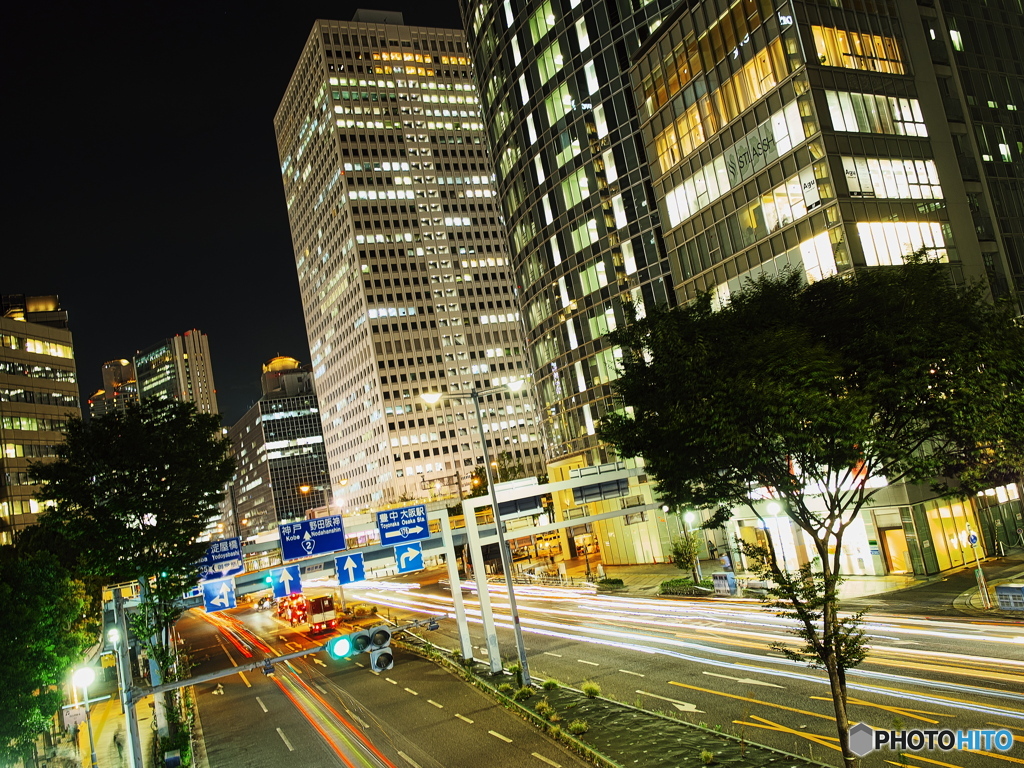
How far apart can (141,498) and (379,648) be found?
65.6ft

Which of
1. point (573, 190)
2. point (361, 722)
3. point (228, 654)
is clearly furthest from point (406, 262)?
point (361, 722)

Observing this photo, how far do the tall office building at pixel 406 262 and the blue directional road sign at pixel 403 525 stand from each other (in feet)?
420

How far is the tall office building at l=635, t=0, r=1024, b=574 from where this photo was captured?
1876 inches

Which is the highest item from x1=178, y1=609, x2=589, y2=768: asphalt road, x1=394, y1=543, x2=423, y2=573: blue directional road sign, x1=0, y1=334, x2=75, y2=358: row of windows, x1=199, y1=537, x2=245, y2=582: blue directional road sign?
x1=0, y1=334, x2=75, y2=358: row of windows

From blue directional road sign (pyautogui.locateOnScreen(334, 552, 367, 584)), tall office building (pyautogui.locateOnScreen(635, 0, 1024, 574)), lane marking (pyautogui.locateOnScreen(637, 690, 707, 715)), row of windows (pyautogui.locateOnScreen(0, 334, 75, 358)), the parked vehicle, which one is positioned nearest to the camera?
lane marking (pyautogui.locateOnScreen(637, 690, 707, 715))

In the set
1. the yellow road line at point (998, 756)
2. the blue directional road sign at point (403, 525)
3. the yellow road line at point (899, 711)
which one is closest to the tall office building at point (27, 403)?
the blue directional road sign at point (403, 525)

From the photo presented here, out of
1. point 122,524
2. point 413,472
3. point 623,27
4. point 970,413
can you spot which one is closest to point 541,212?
point 623,27

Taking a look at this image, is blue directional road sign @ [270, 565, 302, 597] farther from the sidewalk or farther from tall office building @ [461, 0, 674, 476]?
tall office building @ [461, 0, 674, 476]

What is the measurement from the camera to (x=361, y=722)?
31.5 m

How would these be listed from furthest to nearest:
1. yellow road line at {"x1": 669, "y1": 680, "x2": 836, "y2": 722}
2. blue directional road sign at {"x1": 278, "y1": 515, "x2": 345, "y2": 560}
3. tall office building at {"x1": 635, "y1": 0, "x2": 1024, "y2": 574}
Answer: tall office building at {"x1": 635, "y1": 0, "x2": 1024, "y2": 574} → blue directional road sign at {"x1": 278, "y1": 515, "x2": 345, "y2": 560} → yellow road line at {"x1": 669, "y1": 680, "x2": 836, "y2": 722}

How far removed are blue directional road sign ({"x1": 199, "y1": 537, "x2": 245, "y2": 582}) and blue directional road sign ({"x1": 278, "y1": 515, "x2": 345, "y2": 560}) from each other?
246 inches

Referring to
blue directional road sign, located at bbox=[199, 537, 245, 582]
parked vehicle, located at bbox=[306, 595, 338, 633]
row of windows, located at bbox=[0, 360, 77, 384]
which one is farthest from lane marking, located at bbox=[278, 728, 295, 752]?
row of windows, located at bbox=[0, 360, 77, 384]

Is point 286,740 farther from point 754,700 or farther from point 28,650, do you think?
point 754,700

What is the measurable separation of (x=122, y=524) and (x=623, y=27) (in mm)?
60867
